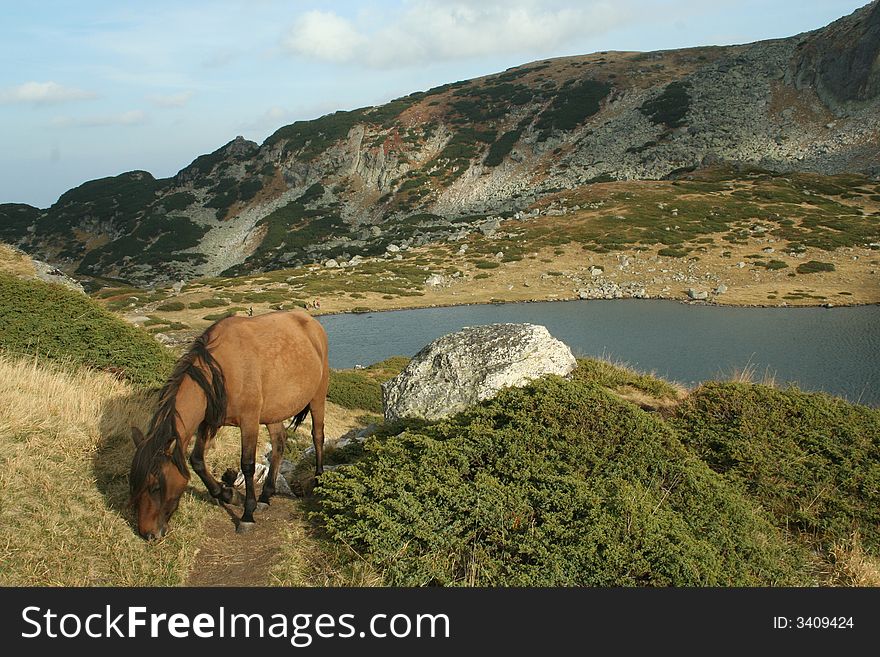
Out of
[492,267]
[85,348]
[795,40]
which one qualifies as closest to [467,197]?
[492,267]

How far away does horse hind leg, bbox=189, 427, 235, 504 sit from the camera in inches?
274

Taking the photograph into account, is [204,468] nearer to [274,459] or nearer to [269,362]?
[274,459]

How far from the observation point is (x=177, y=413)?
6215mm

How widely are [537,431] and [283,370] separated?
139 inches

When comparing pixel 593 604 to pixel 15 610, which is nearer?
pixel 15 610

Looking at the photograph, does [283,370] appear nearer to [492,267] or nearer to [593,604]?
[593,604]

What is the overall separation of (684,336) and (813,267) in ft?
72.4

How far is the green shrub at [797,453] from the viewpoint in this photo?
8109 mm

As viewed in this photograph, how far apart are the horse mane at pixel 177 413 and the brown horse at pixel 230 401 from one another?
1cm

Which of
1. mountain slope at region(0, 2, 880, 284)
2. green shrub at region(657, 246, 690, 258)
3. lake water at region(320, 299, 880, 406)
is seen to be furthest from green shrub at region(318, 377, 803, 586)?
mountain slope at region(0, 2, 880, 284)

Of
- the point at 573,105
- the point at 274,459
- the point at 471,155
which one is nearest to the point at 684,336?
the point at 274,459

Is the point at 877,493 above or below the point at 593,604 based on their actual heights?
below

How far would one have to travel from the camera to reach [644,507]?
6.30 m

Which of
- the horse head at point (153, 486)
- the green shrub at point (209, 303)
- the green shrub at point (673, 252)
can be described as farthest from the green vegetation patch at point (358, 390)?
the green shrub at point (673, 252)
